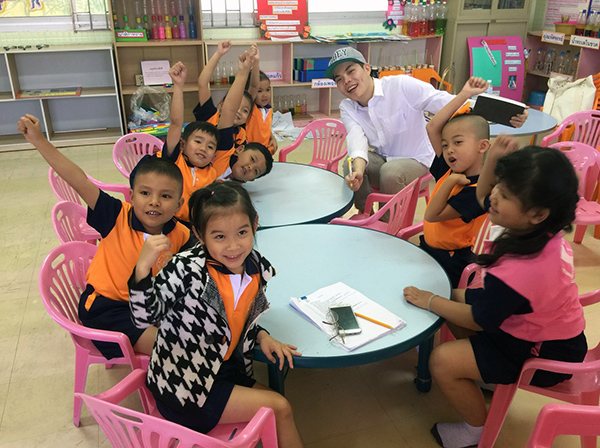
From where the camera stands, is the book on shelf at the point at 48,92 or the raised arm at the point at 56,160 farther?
the book on shelf at the point at 48,92

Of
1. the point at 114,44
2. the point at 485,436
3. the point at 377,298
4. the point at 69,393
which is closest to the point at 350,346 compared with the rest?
the point at 377,298

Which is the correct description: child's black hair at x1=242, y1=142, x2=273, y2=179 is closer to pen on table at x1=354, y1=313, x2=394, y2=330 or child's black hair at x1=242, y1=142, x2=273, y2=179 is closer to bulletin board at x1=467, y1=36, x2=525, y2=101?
pen on table at x1=354, y1=313, x2=394, y2=330

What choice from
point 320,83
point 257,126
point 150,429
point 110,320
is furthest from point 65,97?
point 150,429

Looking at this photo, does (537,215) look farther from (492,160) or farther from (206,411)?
(206,411)

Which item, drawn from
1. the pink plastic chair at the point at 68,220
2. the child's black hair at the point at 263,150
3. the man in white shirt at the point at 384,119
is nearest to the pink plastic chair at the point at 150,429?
the pink plastic chair at the point at 68,220

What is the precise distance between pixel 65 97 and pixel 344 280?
187 inches

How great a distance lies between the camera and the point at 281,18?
5.97m

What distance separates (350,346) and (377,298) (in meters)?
0.29

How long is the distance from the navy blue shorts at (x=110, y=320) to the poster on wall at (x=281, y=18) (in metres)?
4.77

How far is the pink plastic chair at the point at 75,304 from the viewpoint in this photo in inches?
64.4

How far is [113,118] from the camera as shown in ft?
19.6

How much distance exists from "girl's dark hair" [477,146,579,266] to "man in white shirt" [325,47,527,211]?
59.0 inches

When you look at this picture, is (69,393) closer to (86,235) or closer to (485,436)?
(86,235)

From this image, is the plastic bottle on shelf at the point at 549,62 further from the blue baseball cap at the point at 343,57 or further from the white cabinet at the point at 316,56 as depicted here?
the blue baseball cap at the point at 343,57
